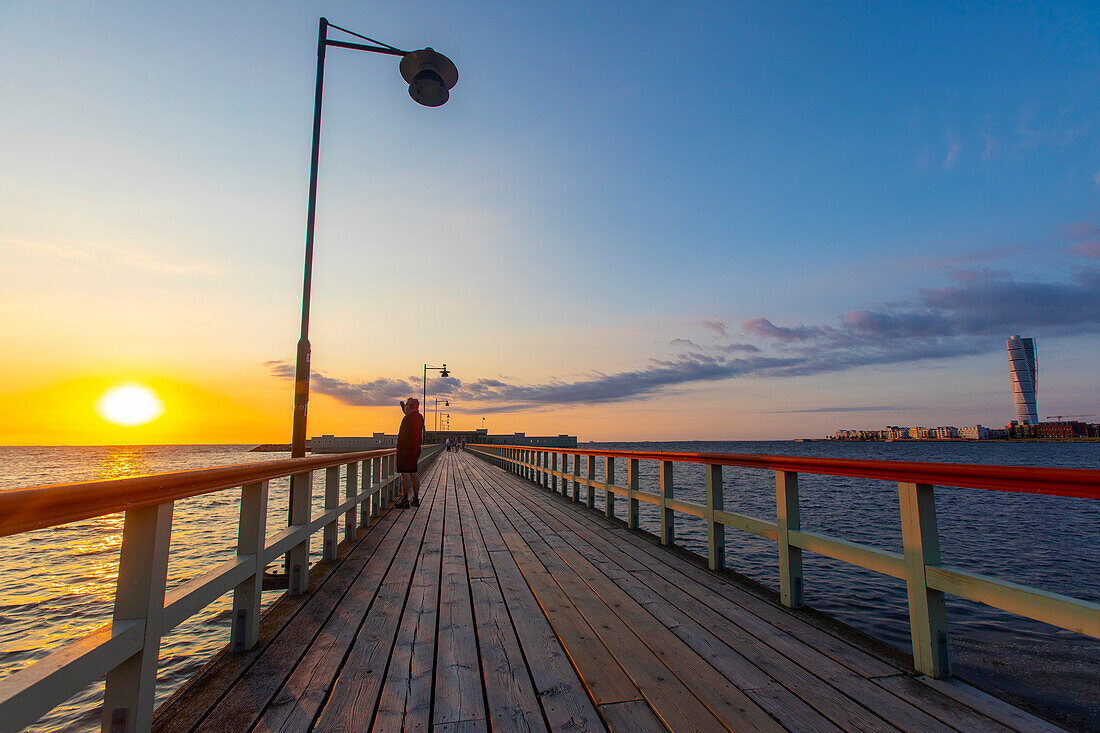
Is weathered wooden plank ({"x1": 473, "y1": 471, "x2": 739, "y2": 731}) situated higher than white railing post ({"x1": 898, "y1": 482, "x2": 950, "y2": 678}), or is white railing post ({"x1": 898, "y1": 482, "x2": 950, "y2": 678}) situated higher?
white railing post ({"x1": 898, "y1": 482, "x2": 950, "y2": 678})

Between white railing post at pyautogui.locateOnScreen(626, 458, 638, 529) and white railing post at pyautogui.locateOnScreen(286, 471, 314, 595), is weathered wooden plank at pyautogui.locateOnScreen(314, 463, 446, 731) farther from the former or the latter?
white railing post at pyautogui.locateOnScreen(626, 458, 638, 529)

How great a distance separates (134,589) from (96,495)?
52 cm

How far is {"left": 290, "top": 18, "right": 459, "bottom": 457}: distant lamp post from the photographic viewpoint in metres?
5.20

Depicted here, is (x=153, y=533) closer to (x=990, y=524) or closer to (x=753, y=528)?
(x=753, y=528)

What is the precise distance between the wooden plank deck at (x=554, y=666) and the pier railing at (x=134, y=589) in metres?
0.37

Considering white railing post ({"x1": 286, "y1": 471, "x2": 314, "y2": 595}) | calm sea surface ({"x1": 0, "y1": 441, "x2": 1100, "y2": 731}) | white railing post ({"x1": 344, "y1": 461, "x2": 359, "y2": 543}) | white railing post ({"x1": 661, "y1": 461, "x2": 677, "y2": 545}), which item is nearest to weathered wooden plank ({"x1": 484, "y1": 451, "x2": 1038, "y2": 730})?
calm sea surface ({"x1": 0, "y1": 441, "x2": 1100, "y2": 731})

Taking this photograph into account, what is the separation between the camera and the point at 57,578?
8328mm

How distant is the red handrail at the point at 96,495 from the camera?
1313mm

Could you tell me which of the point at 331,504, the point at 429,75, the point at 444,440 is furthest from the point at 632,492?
the point at 444,440

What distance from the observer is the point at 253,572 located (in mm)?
2951

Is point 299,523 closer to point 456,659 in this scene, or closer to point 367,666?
point 367,666

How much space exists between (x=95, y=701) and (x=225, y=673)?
2.02 m

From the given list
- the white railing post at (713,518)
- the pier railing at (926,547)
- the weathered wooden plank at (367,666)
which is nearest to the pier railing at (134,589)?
the weathered wooden plank at (367,666)

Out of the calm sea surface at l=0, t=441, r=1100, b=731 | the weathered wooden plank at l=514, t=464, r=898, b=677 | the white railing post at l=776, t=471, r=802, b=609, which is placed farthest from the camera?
the calm sea surface at l=0, t=441, r=1100, b=731
